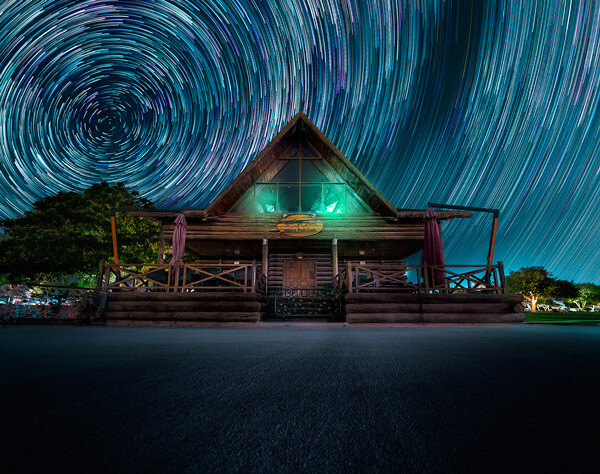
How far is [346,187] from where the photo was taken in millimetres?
14094

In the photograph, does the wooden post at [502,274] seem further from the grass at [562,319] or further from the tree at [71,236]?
the tree at [71,236]

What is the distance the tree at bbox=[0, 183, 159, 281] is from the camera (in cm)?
1769

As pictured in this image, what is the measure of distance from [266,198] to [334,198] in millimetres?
3279

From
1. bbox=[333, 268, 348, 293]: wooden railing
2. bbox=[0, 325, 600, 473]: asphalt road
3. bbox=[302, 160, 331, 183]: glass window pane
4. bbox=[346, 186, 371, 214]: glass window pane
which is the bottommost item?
bbox=[0, 325, 600, 473]: asphalt road

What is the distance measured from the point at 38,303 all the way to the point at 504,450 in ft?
36.0

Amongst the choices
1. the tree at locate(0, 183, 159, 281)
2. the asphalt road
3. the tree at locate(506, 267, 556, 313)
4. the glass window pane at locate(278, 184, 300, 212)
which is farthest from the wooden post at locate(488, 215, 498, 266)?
the tree at locate(506, 267, 556, 313)

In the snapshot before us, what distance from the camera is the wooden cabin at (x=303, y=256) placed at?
30.5 feet

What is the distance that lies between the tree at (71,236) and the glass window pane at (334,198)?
12489 mm

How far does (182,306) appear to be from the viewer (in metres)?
9.41

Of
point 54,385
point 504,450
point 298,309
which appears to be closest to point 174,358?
point 54,385

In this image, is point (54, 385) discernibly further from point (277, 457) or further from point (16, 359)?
point (277, 457)

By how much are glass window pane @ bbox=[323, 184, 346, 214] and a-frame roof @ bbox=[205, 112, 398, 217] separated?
0.53 m

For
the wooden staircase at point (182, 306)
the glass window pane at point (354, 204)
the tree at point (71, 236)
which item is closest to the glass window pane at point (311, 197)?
the glass window pane at point (354, 204)

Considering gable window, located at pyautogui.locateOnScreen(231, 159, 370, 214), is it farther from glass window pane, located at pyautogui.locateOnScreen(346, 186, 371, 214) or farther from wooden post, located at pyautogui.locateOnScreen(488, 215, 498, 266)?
wooden post, located at pyautogui.locateOnScreen(488, 215, 498, 266)
